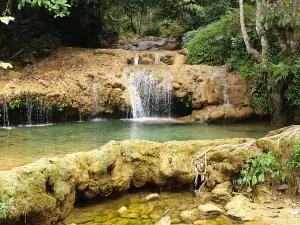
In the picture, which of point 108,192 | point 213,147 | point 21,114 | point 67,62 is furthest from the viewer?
point 67,62

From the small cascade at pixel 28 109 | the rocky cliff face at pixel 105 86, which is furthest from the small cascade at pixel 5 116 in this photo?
the small cascade at pixel 28 109

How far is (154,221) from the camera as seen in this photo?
5109 mm

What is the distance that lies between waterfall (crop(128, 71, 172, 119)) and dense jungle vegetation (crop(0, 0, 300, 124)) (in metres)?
2.49

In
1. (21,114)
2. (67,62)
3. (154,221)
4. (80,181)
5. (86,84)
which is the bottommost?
(154,221)

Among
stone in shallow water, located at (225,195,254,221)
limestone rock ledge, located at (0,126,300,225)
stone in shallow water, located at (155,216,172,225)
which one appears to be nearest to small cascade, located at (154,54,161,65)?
limestone rock ledge, located at (0,126,300,225)

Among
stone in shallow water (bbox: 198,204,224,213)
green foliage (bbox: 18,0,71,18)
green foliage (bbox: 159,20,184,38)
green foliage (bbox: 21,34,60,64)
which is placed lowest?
stone in shallow water (bbox: 198,204,224,213)

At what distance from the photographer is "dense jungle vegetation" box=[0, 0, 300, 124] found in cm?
1051

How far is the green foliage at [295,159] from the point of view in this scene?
5891mm

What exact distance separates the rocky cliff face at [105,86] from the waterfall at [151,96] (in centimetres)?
25

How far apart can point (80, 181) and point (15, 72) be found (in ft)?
27.8

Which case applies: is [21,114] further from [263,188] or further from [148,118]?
[263,188]

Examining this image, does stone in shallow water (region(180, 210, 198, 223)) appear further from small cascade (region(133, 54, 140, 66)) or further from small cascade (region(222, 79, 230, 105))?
small cascade (region(133, 54, 140, 66))

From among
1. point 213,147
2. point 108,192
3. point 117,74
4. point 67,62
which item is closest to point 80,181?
point 108,192

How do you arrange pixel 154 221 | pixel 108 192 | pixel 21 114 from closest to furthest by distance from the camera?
1. pixel 154 221
2. pixel 108 192
3. pixel 21 114
